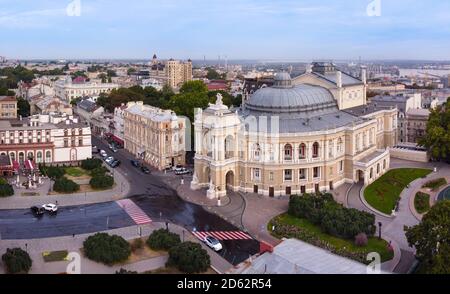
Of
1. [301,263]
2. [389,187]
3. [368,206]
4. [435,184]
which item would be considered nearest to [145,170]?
[368,206]

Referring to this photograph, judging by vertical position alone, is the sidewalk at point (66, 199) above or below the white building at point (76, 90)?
below

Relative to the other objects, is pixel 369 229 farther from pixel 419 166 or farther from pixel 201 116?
pixel 419 166

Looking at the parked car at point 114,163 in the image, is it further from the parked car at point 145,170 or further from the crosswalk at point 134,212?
the crosswalk at point 134,212

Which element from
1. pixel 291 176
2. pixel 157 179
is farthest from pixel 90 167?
pixel 291 176

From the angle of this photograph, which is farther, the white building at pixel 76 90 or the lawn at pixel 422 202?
the white building at pixel 76 90

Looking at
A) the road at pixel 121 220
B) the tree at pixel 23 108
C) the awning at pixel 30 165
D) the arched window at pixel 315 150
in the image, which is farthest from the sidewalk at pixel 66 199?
the tree at pixel 23 108

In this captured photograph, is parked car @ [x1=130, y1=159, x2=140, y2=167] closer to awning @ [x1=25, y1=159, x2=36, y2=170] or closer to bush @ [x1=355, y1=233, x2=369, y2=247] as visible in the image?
awning @ [x1=25, y1=159, x2=36, y2=170]
